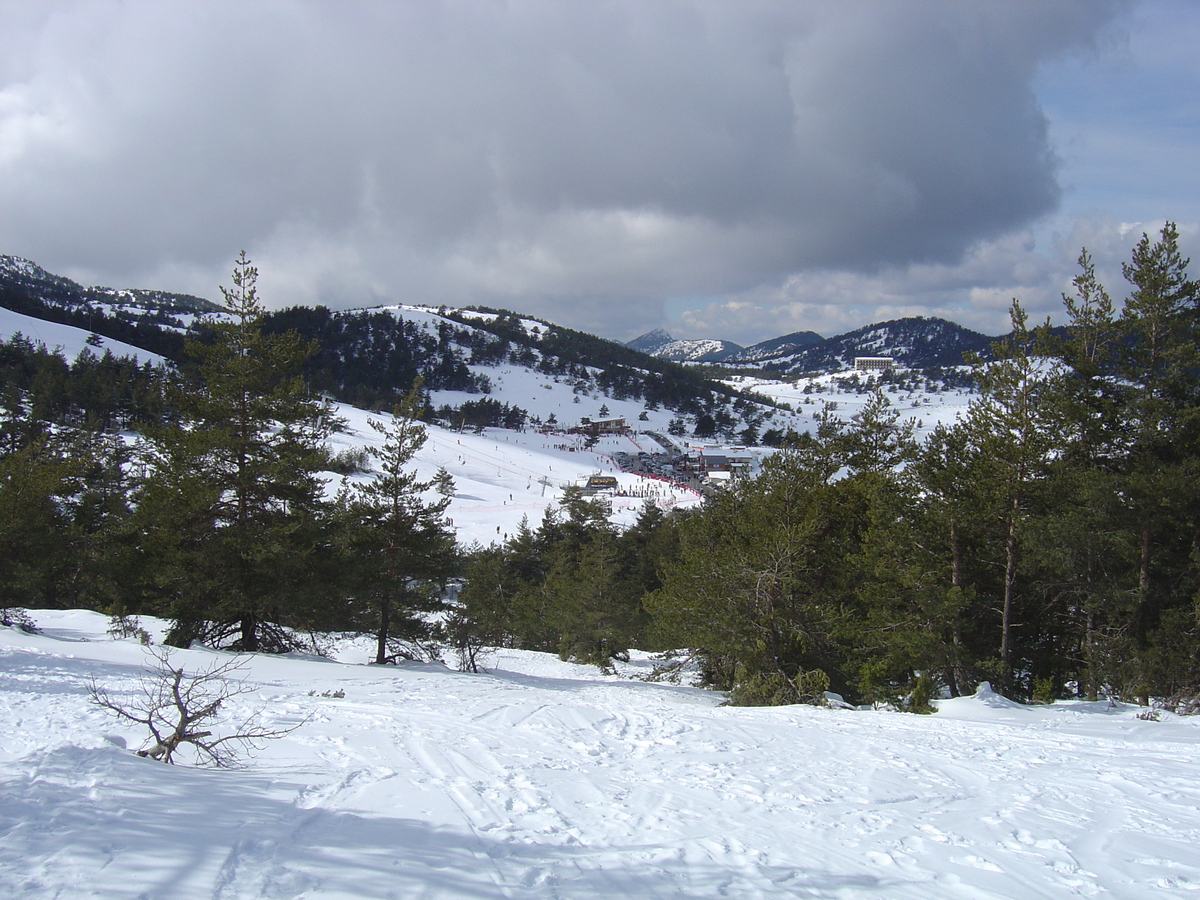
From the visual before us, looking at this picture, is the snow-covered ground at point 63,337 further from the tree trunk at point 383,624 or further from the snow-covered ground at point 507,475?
the tree trunk at point 383,624

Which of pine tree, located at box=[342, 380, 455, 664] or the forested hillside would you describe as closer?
the forested hillside

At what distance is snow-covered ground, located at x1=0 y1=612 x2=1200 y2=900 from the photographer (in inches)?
133

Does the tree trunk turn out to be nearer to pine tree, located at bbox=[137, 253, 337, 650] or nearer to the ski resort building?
pine tree, located at bbox=[137, 253, 337, 650]

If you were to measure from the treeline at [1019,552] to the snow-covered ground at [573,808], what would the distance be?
4.25 m

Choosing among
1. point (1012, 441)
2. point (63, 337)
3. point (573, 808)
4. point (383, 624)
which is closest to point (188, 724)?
point (573, 808)

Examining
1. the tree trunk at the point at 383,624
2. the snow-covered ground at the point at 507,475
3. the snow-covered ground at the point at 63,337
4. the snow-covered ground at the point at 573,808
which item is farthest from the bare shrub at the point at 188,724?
the snow-covered ground at the point at 63,337

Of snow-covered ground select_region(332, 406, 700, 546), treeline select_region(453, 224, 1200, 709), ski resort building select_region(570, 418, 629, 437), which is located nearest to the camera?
treeline select_region(453, 224, 1200, 709)

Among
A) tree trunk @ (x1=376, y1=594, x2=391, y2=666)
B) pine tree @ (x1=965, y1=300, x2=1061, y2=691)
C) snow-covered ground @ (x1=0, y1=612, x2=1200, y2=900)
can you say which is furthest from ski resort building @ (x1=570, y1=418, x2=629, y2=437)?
snow-covered ground @ (x1=0, y1=612, x2=1200, y2=900)

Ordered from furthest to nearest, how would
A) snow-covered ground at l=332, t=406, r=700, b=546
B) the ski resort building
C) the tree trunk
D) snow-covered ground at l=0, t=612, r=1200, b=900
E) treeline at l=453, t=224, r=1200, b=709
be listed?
the ski resort building → snow-covered ground at l=332, t=406, r=700, b=546 → the tree trunk → treeline at l=453, t=224, r=1200, b=709 → snow-covered ground at l=0, t=612, r=1200, b=900

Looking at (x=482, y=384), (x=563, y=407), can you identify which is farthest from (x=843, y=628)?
(x=482, y=384)

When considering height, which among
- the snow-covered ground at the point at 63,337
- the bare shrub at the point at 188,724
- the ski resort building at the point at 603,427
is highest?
the snow-covered ground at the point at 63,337

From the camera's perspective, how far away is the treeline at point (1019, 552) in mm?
11922

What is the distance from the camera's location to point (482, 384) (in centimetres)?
16738

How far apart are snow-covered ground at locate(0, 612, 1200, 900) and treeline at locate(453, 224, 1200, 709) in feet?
13.9
